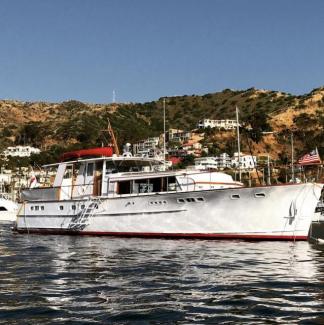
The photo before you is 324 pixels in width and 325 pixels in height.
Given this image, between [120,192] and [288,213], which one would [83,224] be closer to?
[120,192]

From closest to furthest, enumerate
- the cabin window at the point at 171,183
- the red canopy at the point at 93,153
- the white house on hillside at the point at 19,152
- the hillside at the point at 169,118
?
the cabin window at the point at 171,183
the red canopy at the point at 93,153
the hillside at the point at 169,118
the white house on hillside at the point at 19,152

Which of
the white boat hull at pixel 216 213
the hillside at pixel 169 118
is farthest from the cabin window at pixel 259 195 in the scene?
the hillside at pixel 169 118

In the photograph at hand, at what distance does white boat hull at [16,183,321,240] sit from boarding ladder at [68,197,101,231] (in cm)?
26

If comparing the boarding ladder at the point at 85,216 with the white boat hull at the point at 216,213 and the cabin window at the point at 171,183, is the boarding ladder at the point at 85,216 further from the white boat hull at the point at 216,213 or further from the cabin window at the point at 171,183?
the cabin window at the point at 171,183

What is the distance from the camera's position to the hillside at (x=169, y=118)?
11919cm

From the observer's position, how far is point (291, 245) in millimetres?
23062

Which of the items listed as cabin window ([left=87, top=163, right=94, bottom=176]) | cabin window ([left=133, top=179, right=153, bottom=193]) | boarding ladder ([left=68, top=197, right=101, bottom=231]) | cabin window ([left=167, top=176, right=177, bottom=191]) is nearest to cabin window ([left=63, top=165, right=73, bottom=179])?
cabin window ([left=87, top=163, right=94, bottom=176])

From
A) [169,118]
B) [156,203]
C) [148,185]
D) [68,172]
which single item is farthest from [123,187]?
[169,118]

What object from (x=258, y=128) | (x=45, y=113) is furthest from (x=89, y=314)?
(x=45, y=113)

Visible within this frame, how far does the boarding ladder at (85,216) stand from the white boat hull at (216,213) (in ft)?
0.87

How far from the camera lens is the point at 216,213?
25828 millimetres

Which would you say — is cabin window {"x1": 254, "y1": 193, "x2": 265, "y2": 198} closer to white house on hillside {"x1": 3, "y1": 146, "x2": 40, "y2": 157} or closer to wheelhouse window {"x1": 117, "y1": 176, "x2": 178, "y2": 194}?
wheelhouse window {"x1": 117, "y1": 176, "x2": 178, "y2": 194}

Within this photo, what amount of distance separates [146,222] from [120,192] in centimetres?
265

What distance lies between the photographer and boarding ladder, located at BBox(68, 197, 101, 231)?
2950 cm
